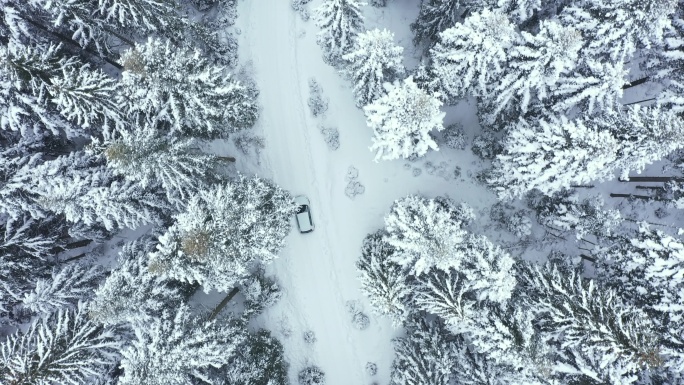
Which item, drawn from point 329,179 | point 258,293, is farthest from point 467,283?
point 258,293

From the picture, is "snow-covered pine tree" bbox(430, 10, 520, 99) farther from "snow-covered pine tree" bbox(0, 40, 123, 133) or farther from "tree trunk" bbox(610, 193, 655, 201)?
"snow-covered pine tree" bbox(0, 40, 123, 133)

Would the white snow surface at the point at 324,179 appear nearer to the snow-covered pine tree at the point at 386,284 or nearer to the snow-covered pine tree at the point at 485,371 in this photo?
the snow-covered pine tree at the point at 386,284

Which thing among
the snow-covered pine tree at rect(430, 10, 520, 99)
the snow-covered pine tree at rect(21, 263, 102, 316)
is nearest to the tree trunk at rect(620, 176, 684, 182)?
the snow-covered pine tree at rect(430, 10, 520, 99)

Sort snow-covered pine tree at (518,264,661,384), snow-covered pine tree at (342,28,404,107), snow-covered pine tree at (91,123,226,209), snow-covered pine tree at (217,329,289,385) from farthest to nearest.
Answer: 1. snow-covered pine tree at (217,329,289,385)
2. snow-covered pine tree at (342,28,404,107)
3. snow-covered pine tree at (91,123,226,209)
4. snow-covered pine tree at (518,264,661,384)

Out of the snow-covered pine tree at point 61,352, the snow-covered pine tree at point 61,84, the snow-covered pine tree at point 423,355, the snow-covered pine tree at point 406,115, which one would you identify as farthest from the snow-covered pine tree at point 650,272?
the snow-covered pine tree at point 61,84

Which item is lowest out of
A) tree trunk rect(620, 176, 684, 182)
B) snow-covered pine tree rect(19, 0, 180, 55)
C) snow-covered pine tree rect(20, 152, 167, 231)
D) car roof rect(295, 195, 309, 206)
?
tree trunk rect(620, 176, 684, 182)

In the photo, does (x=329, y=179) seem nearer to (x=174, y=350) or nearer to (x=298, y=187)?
(x=298, y=187)
